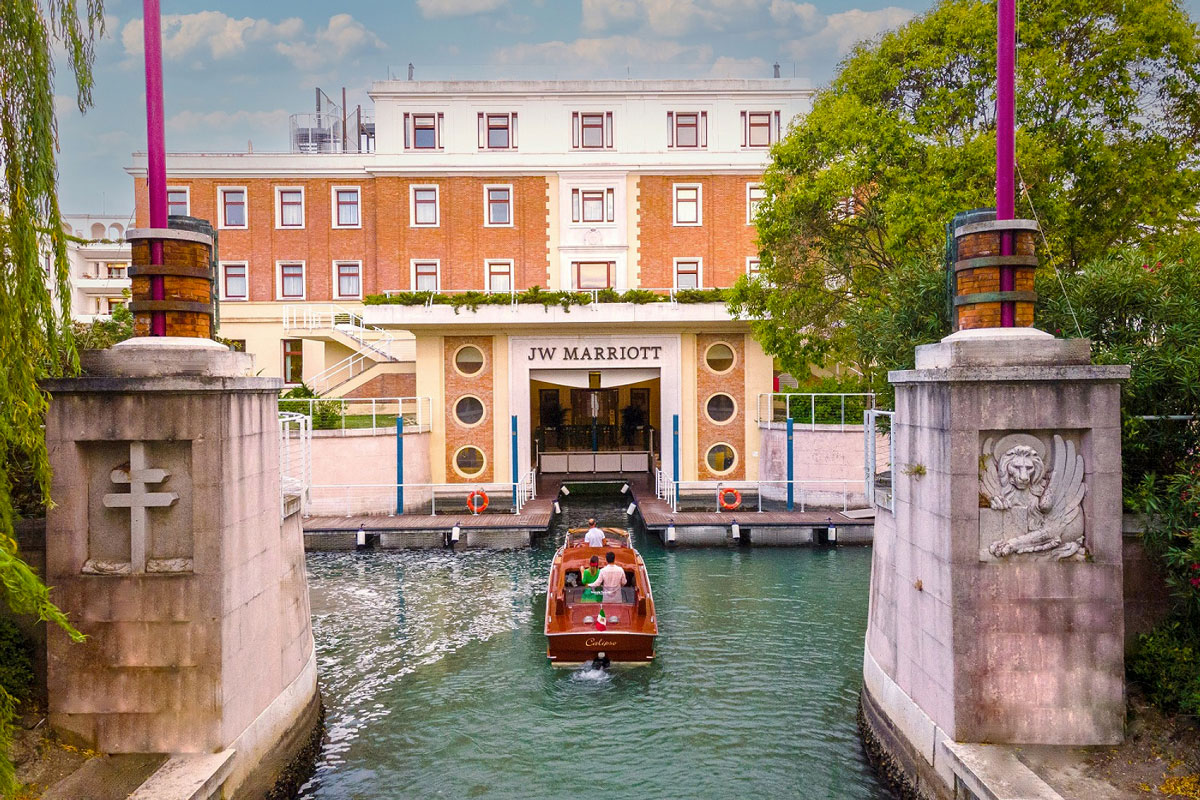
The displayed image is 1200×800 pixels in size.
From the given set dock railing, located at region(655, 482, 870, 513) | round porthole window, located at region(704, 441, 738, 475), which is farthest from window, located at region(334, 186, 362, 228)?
round porthole window, located at region(704, 441, 738, 475)

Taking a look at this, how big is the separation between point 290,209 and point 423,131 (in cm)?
707

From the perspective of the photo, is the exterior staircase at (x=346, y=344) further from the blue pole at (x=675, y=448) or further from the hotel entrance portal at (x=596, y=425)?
the blue pole at (x=675, y=448)

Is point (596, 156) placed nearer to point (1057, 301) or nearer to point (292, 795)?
point (1057, 301)

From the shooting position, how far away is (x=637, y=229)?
35156 millimetres

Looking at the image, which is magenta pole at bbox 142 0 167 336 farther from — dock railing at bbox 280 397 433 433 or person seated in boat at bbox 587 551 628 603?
dock railing at bbox 280 397 433 433

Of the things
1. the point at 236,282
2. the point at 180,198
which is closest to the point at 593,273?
the point at 236,282

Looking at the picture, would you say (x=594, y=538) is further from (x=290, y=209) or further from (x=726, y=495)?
(x=290, y=209)

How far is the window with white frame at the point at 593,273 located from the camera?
35.3m

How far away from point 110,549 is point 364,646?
298 inches

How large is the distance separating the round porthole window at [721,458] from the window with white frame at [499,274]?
38.9 ft

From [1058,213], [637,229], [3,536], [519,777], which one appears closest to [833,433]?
[1058,213]

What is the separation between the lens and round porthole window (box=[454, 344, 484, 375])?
29.0m

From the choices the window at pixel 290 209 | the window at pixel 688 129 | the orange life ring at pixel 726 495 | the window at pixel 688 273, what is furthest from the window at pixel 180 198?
the orange life ring at pixel 726 495

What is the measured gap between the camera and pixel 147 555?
8.42m
